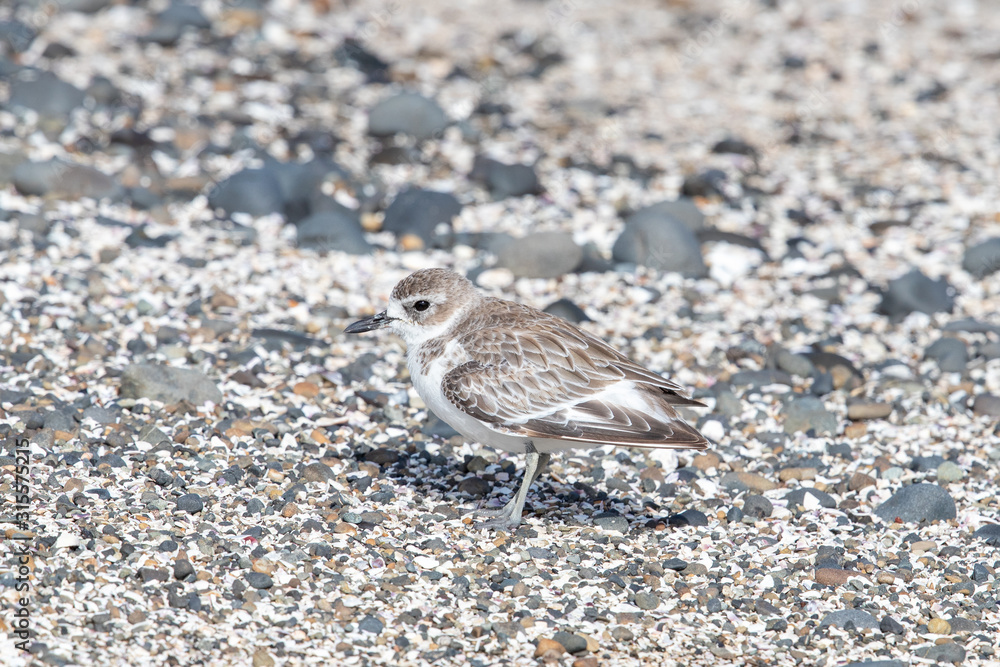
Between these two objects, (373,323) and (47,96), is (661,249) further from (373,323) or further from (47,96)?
(47,96)

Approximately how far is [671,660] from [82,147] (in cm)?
713

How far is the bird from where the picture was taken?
5234 millimetres

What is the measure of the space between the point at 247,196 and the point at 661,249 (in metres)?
3.31

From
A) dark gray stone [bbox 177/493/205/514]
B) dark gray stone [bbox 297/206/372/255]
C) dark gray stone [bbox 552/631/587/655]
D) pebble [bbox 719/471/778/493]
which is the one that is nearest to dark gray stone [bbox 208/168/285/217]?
dark gray stone [bbox 297/206/372/255]

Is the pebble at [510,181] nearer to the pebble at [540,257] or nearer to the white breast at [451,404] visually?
the pebble at [540,257]

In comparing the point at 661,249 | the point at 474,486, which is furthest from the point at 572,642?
the point at 661,249

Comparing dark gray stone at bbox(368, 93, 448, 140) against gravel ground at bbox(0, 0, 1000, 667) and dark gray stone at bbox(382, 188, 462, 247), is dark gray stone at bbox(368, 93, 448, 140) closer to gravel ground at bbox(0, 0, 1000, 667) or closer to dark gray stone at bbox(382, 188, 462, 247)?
gravel ground at bbox(0, 0, 1000, 667)

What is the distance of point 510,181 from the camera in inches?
378

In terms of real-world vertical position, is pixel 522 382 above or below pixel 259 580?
above

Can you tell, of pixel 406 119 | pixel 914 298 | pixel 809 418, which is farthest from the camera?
pixel 406 119

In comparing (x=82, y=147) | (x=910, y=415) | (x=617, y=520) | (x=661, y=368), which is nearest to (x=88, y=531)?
(x=617, y=520)

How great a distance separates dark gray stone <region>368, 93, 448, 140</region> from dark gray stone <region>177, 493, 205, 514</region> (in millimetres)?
5723

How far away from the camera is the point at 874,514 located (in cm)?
586

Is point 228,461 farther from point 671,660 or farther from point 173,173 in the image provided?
point 173,173
